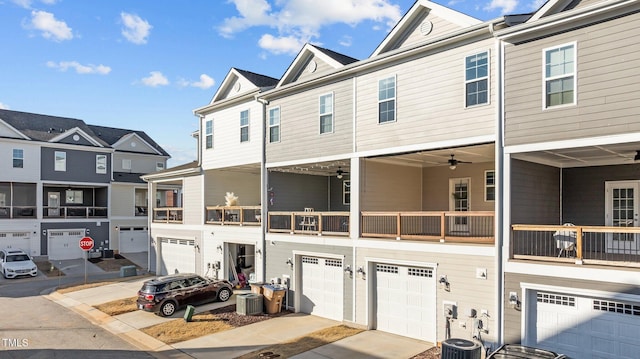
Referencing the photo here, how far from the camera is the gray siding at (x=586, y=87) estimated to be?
1025 centimetres

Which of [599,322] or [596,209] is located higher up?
[596,209]

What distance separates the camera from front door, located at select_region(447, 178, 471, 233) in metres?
17.8

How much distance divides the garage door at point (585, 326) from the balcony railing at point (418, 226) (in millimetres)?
3416

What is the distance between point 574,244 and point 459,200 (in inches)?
248

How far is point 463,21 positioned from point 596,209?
7.38m

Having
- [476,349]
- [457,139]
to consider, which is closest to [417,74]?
[457,139]

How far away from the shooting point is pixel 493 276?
12156 millimetres

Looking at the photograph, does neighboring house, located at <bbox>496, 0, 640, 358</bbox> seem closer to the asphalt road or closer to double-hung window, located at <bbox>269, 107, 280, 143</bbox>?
double-hung window, located at <bbox>269, 107, 280, 143</bbox>

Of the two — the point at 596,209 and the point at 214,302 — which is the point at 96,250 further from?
the point at 596,209

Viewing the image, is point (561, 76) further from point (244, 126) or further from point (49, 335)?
point (49, 335)

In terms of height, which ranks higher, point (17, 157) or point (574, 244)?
point (17, 157)

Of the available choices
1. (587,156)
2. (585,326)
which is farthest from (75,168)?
(585,326)

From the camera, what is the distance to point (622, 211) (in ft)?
45.6

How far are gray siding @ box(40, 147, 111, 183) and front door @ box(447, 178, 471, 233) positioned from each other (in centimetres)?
2989
